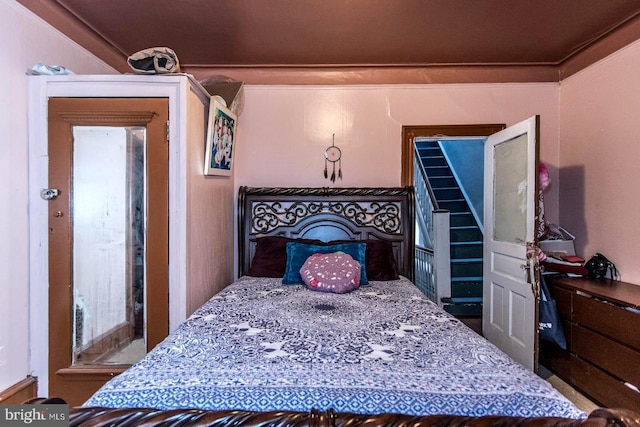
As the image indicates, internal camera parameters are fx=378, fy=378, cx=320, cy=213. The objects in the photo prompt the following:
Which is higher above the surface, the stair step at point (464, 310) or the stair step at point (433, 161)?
the stair step at point (433, 161)

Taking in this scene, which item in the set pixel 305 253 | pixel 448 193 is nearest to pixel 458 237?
pixel 448 193

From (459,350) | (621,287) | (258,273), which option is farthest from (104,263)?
(621,287)

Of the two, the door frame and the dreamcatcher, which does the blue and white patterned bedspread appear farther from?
the dreamcatcher

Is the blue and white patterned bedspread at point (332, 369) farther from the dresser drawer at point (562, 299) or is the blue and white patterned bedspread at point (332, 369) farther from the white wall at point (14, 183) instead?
the dresser drawer at point (562, 299)

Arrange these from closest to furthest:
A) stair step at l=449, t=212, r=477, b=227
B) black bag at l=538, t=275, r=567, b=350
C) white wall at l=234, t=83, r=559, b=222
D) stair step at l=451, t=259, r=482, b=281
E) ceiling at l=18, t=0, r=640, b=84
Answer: ceiling at l=18, t=0, r=640, b=84, black bag at l=538, t=275, r=567, b=350, white wall at l=234, t=83, r=559, b=222, stair step at l=451, t=259, r=482, b=281, stair step at l=449, t=212, r=477, b=227

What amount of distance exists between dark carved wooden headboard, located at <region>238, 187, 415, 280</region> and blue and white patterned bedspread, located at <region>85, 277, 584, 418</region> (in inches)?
49.9

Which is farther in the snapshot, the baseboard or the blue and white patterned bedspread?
the baseboard

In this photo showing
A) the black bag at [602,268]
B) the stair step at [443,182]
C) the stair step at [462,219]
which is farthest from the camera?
the stair step at [443,182]

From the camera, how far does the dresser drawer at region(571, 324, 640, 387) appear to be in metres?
2.13

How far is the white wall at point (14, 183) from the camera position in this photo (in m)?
1.99

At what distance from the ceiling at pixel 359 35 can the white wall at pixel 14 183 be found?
20 cm

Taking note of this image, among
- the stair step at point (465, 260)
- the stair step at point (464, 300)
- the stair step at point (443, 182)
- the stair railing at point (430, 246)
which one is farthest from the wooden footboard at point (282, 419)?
the stair step at point (443, 182)

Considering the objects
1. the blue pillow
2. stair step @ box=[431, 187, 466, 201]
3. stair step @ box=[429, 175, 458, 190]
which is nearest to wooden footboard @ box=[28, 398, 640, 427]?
the blue pillow

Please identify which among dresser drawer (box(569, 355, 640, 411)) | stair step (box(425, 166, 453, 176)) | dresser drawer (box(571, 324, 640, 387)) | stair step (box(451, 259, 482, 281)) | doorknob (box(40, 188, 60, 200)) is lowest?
dresser drawer (box(569, 355, 640, 411))
